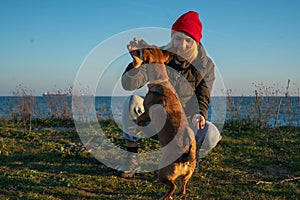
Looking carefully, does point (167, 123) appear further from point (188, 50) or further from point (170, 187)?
point (188, 50)

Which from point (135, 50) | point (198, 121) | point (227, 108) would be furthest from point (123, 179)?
point (227, 108)

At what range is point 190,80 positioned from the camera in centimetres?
379

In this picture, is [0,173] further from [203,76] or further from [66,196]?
[203,76]

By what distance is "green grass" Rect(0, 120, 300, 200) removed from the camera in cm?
368

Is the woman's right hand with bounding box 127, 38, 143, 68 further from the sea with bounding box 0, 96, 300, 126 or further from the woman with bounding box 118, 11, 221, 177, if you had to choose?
the sea with bounding box 0, 96, 300, 126

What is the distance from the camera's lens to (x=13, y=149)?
5547 millimetres

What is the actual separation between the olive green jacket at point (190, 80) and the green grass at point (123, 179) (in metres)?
1.18

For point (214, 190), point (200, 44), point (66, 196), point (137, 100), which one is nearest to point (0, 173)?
point (66, 196)

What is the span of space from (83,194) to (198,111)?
1760mm

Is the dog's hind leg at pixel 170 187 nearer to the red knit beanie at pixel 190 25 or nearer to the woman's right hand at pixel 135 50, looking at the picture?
the woman's right hand at pixel 135 50

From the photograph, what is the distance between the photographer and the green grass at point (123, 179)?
368 cm

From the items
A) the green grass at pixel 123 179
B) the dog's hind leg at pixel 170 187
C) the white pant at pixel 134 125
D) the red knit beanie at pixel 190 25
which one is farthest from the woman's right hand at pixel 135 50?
the green grass at pixel 123 179

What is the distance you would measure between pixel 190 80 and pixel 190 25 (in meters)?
0.71

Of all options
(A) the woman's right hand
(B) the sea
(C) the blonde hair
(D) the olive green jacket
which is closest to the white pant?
(D) the olive green jacket
